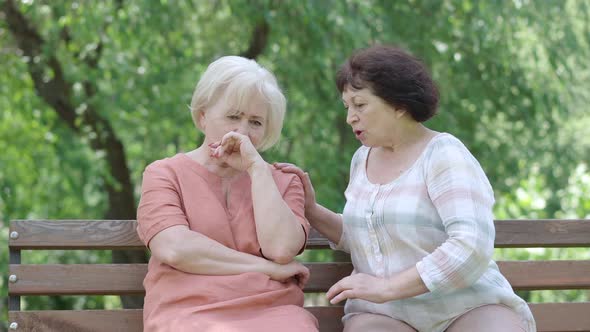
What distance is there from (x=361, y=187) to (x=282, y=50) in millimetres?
4164

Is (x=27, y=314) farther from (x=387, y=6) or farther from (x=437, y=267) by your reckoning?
(x=387, y=6)

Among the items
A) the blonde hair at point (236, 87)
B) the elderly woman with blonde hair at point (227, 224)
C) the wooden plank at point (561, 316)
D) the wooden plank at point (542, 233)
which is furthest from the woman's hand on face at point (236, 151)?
the wooden plank at point (561, 316)

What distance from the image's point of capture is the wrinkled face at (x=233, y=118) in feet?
9.77

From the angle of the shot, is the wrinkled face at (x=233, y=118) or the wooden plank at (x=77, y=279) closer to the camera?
the wrinkled face at (x=233, y=118)

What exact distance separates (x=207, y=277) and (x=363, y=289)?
477mm

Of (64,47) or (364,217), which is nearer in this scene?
(364,217)

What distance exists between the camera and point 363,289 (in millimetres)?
2816

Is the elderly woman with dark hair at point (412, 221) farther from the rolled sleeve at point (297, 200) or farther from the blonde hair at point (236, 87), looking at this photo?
the blonde hair at point (236, 87)

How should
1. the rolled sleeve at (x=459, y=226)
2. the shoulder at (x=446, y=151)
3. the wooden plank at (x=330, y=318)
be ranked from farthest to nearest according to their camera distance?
the wooden plank at (x=330, y=318) → the shoulder at (x=446, y=151) → the rolled sleeve at (x=459, y=226)

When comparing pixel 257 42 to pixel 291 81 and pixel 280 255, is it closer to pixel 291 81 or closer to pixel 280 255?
pixel 291 81

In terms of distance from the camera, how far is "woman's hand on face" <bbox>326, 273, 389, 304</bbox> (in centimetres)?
280

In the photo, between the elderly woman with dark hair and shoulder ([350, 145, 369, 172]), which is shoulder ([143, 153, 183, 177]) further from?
shoulder ([350, 145, 369, 172])

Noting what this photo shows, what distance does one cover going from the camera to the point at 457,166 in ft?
9.27

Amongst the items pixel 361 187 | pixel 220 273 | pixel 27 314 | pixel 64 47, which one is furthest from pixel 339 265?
pixel 64 47
